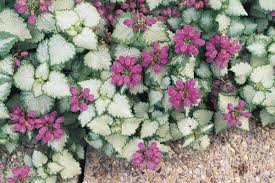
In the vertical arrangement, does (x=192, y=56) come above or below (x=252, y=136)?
above

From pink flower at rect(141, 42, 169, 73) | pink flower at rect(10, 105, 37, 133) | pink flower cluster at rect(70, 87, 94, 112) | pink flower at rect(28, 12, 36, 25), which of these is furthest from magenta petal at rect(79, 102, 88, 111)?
pink flower at rect(28, 12, 36, 25)

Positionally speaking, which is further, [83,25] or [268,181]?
[268,181]

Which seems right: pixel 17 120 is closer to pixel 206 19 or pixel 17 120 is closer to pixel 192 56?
pixel 192 56

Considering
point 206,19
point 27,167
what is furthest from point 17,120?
point 206,19

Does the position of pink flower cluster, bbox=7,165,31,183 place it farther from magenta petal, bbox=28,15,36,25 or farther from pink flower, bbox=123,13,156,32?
pink flower, bbox=123,13,156,32

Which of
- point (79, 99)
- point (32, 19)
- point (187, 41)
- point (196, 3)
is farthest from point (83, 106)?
point (196, 3)

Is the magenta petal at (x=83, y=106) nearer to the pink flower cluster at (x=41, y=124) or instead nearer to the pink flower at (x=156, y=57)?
the pink flower cluster at (x=41, y=124)

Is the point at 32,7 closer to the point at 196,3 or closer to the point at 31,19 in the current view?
the point at 31,19

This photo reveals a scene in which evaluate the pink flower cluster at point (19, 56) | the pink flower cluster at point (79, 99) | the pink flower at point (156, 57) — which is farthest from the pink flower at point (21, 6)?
the pink flower at point (156, 57)
